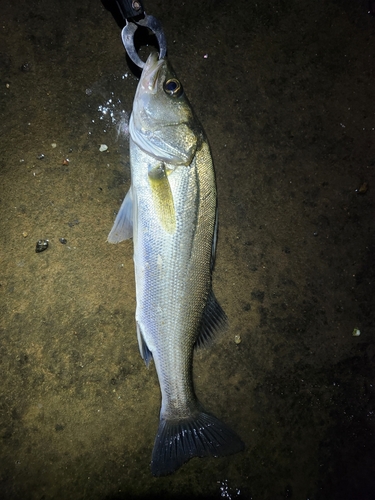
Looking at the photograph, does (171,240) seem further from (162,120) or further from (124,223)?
(162,120)

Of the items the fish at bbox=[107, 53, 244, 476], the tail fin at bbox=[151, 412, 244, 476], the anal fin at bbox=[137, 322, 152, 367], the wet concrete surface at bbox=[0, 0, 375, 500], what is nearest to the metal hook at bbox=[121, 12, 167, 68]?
the fish at bbox=[107, 53, 244, 476]

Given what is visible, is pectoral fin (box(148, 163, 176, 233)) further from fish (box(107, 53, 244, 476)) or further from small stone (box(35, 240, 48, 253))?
small stone (box(35, 240, 48, 253))

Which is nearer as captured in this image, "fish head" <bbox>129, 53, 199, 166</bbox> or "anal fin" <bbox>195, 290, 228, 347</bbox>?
"fish head" <bbox>129, 53, 199, 166</bbox>

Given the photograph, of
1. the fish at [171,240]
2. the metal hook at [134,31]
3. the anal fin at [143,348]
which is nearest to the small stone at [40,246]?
the fish at [171,240]

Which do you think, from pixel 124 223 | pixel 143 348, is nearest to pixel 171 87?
pixel 124 223

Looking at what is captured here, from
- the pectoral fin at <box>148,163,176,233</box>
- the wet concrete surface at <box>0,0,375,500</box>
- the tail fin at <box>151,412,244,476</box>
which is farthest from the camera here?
the wet concrete surface at <box>0,0,375,500</box>

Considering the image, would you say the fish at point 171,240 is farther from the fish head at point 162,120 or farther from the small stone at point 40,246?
A: the small stone at point 40,246

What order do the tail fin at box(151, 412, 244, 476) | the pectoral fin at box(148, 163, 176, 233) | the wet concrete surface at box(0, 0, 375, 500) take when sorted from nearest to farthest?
the pectoral fin at box(148, 163, 176, 233), the tail fin at box(151, 412, 244, 476), the wet concrete surface at box(0, 0, 375, 500)
